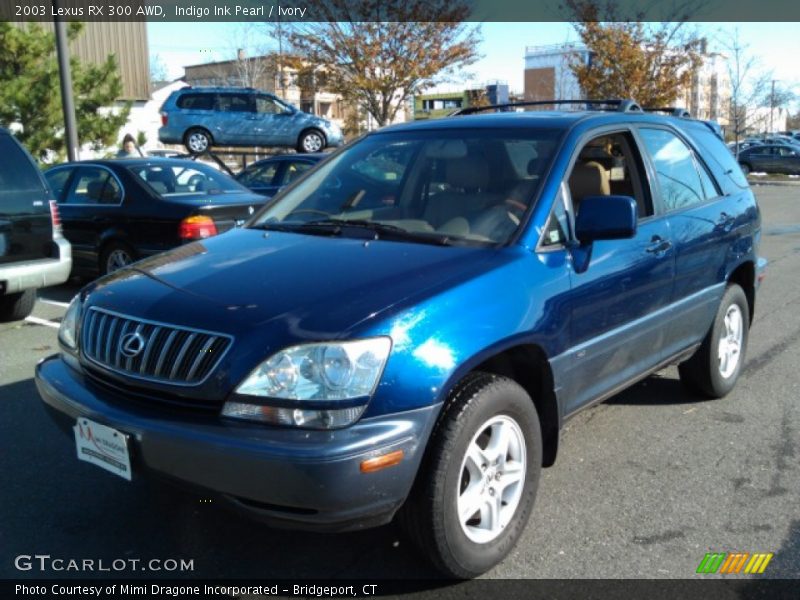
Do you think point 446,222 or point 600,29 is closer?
point 446,222

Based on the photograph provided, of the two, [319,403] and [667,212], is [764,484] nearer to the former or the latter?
[667,212]

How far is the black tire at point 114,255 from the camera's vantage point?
329 inches

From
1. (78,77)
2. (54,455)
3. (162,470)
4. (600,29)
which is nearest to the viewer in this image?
(162,470)

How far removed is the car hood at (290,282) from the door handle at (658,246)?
120 centimetres

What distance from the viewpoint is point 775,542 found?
3.34 m

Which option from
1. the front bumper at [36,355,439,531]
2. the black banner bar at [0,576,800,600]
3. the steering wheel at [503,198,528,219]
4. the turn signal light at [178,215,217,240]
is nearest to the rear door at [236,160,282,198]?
the turn signal light at [178,215,217,240]

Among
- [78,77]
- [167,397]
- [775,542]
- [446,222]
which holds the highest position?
[78,77]

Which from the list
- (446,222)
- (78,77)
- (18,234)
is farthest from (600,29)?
(446,222)

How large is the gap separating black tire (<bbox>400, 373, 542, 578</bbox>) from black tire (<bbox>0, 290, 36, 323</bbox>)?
5818 mm

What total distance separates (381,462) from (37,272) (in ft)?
17.6

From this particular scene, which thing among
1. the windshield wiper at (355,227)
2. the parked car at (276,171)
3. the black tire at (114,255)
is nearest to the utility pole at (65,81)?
the parked car at (276,171)

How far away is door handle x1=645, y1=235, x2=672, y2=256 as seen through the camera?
4070mm

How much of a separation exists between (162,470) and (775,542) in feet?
8.29

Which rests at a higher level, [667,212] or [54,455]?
[667,212]
